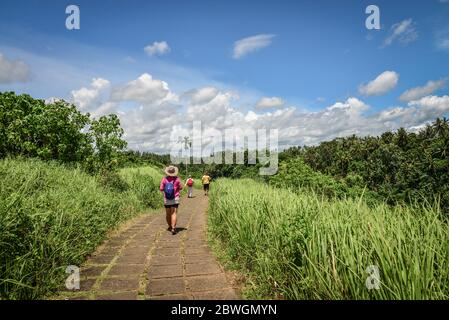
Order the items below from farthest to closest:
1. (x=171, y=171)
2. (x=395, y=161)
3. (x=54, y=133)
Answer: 1. (x=395, y=161)
2. (x=54, y=133)
3. (x=171, y=171)

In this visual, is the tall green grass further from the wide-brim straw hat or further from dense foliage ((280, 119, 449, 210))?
dense foliage ((280, 119, 449, 210))

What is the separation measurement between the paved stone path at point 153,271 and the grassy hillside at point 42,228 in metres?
0.31

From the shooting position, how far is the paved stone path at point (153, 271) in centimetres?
367

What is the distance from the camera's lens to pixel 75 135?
37.3 ft

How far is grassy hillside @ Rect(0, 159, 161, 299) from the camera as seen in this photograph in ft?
11.1

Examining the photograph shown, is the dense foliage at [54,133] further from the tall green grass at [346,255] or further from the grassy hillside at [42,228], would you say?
the tall green grass at [346,255]

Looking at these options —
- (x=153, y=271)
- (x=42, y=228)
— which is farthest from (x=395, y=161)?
(x=42, y=228)

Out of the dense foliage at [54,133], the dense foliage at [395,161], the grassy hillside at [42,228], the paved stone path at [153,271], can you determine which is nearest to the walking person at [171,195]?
the paved stone path at [153,271]

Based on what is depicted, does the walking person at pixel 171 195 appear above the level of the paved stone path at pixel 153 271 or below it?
above

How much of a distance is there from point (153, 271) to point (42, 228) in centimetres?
166

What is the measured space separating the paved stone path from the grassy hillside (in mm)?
312

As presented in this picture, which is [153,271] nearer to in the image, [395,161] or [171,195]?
[171,195]

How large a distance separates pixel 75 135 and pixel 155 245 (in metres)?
7.32

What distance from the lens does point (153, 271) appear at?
176 inches
